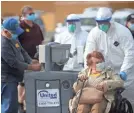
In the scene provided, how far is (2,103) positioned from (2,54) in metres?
0.79

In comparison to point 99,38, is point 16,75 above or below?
below

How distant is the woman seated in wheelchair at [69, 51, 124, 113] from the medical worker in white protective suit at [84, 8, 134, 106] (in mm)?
597

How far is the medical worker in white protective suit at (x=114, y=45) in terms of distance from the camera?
821cm

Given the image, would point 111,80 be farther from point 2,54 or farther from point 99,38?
point 2,54

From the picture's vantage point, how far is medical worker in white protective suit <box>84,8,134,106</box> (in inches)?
323

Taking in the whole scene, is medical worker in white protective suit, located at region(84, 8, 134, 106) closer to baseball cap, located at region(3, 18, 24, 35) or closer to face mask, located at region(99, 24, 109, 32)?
face mask, located at region(99, 24, 109, 32)

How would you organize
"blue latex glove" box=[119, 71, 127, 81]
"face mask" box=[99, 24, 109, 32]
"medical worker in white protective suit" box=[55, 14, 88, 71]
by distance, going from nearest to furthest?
1. "blue latex glove" box=[119, 71, 127, 81]
2. "face mask" box=[99, 24, 109, 32]
3. "medical worker in white protective suit" box=[55, 14, 88, 71]

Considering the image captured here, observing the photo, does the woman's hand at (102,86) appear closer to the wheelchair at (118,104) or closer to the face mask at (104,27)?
the wheelchair at (118,104)

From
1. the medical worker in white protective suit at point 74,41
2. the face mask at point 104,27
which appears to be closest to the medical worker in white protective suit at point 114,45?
the face mask at point 104,27

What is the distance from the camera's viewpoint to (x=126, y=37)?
8.22m

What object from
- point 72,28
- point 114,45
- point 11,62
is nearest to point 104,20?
point 114,45

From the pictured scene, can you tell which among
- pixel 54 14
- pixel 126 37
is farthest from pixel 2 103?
pixel 54 14

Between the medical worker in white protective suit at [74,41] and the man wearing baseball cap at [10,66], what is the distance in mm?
1334

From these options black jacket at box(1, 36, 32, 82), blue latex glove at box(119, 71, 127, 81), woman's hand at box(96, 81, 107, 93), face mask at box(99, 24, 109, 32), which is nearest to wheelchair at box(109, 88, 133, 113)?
woman's hand at box(96, 81, 107, 93)
